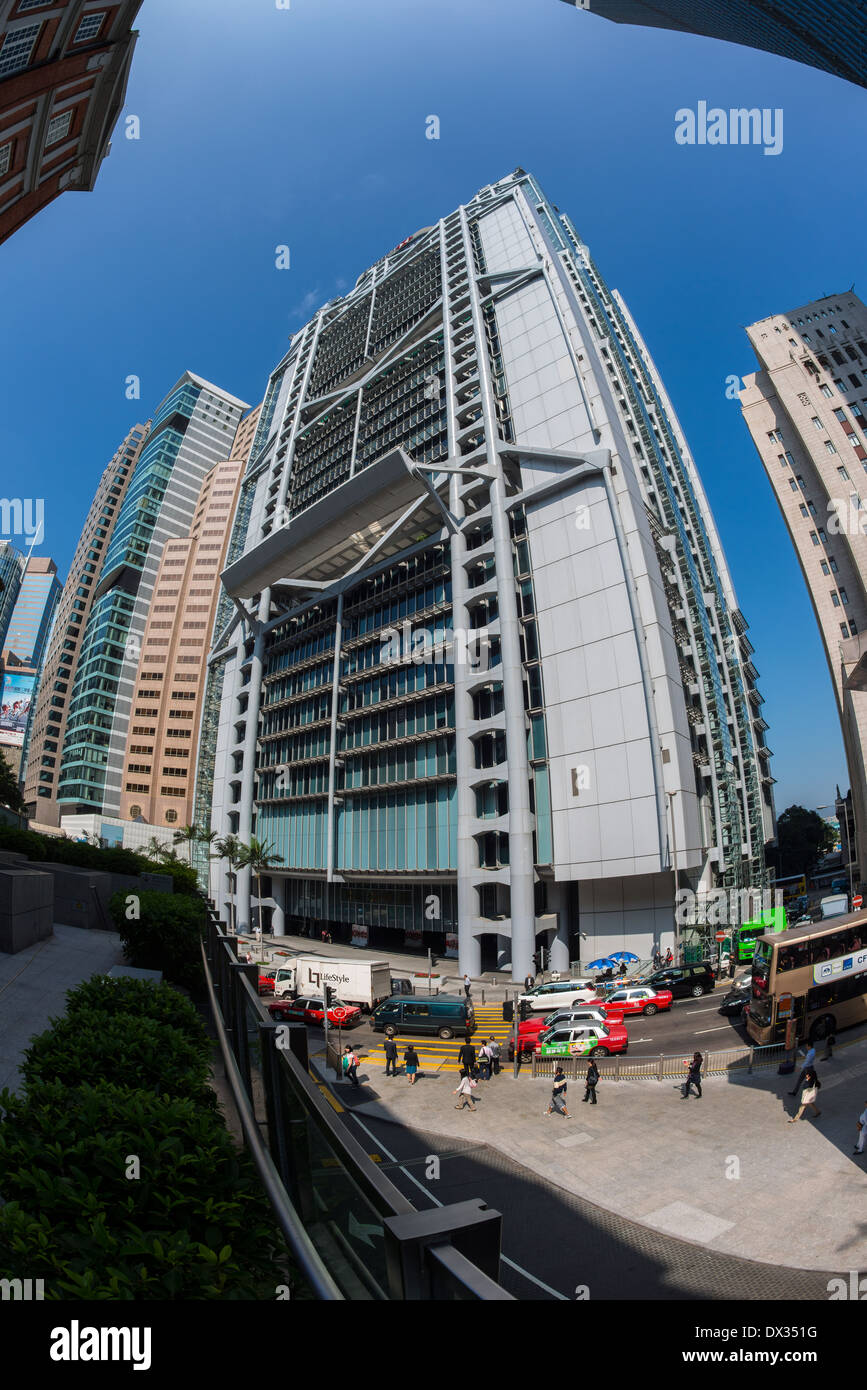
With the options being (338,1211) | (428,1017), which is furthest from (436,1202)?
(428,1017)

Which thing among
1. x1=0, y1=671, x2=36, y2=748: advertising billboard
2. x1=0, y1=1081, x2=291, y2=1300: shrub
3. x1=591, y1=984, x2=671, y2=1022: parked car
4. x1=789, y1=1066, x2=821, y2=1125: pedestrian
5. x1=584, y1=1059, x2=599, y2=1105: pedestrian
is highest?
x1=0, y1=671, x2=36, y2=748: advertising billboard

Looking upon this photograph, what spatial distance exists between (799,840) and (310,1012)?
8225 centimetres

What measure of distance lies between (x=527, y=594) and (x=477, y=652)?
539 centimetres

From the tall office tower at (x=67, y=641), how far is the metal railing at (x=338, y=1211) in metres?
105

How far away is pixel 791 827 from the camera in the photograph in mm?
87625

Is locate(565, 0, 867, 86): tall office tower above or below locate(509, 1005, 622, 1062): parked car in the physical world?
above

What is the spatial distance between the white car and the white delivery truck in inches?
266

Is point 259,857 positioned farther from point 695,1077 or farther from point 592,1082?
point 695,1077

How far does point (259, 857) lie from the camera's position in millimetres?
51719

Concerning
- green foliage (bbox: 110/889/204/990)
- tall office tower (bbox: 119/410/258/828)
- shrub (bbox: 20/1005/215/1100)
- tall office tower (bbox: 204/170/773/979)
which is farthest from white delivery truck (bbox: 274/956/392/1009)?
tall office tower (bbox: 119/410/258/828)

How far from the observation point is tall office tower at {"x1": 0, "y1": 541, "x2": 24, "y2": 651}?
156125 millimetres

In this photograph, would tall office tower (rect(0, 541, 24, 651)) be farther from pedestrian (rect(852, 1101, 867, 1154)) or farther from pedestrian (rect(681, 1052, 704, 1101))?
pedestrian (rect(852, 1101, 867, 1154))

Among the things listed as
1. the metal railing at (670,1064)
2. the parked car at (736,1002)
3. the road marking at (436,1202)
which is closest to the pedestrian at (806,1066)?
the metal railing at (670,1064)
